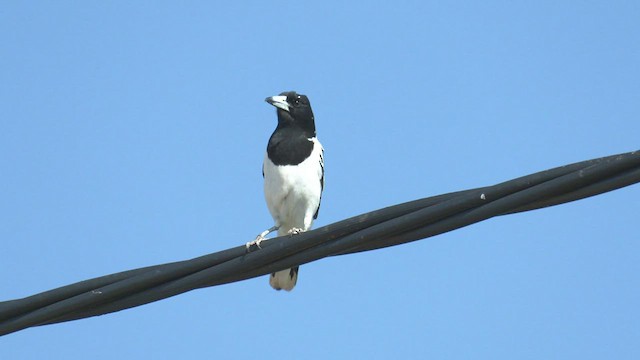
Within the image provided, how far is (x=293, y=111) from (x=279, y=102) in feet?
0.47

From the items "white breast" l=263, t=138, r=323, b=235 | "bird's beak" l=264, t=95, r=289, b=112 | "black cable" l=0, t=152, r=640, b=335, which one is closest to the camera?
"black cable" l=0, t=152, r=640, b=335

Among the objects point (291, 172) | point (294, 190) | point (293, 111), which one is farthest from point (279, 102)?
point (294, 190)

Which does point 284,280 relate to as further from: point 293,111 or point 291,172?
point 293,111

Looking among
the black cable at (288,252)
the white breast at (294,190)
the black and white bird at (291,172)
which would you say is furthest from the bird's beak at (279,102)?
the black cable at (288,252)

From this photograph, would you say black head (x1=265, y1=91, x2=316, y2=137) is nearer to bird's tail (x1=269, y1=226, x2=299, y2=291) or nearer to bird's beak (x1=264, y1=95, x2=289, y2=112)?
bird's beak (x1=264, y1=95, x2=289, y2=112)

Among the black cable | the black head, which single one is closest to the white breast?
the black head

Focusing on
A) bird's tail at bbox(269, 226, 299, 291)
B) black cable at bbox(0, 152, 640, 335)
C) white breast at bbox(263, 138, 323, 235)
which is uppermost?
white breast at bbox(263, 138, 323, 235)

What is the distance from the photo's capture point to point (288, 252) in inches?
178

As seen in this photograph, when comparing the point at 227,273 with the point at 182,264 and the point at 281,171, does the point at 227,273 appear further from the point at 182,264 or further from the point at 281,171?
the point at 281,171

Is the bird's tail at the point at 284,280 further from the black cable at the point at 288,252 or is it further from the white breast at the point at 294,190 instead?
the black cable at the point at 288,252

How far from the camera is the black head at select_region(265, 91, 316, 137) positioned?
8922 mm

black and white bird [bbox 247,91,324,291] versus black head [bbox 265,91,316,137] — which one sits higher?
black head [bbox 265,91,316,137]

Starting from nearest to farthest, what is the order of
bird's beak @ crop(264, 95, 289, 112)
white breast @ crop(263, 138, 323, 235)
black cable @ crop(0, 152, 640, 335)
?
1. black cable @ crop(0, 152, 640, 335)
2. white breast @ crop(263, 138, 323, 235)
3. bird's beak @ crop(264, 95, 289, 112)

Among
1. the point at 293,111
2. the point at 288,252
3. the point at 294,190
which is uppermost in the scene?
the point at 293,111
